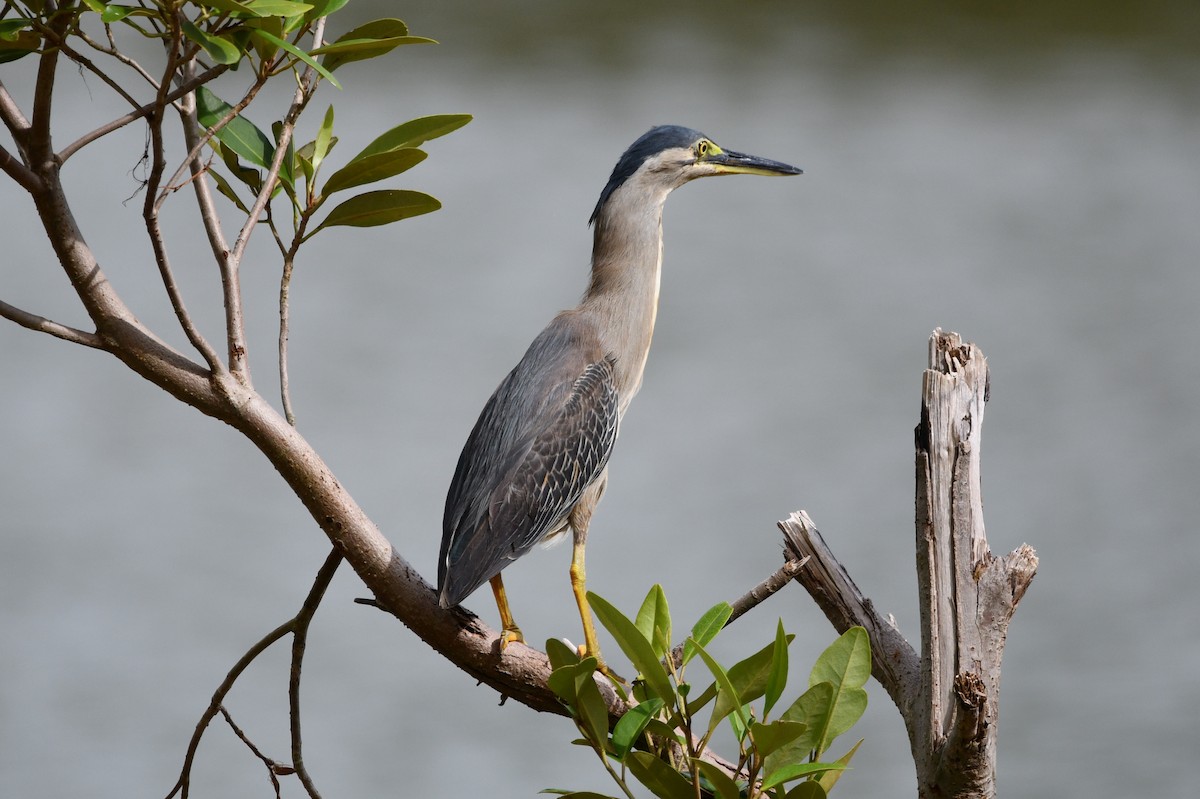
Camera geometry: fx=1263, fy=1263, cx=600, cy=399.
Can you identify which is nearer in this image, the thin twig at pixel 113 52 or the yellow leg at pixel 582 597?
the thin twig at pixel 113 52

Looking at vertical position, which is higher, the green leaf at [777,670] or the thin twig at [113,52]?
the thin twig at [113,52]

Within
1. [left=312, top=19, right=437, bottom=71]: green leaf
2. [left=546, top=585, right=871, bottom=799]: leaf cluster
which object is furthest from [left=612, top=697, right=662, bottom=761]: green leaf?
[left=312, top=19, right=437, bottom=71]: green leaf

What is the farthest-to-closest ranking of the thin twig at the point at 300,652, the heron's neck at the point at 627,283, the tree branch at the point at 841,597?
the heron's neck at the point at 627,283, the tree branch at the point at 841,597, the thin twig at the point at 300,652

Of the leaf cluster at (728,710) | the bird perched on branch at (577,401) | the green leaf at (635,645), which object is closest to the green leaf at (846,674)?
the leaf cluster at (728,710)

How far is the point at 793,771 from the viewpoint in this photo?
0.93 m

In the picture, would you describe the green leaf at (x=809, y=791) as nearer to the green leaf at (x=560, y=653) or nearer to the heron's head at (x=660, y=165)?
the green leaf at (x=560, y=653)

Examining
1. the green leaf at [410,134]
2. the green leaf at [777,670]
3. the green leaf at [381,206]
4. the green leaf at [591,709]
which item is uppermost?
the green leaf at [410,134]

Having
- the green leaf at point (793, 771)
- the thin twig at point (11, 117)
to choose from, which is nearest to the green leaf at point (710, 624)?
the green leaf at point (793, 771)

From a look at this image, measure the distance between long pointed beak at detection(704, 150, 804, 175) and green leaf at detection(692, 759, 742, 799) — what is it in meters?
0.78

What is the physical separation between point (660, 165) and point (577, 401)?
30 cm

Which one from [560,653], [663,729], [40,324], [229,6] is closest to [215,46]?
[229,6]

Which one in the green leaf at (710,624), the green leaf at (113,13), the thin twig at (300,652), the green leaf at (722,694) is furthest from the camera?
the thin twig at (300,652)

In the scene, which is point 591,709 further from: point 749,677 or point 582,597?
point 582,597

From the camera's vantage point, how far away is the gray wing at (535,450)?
130 centimetres
